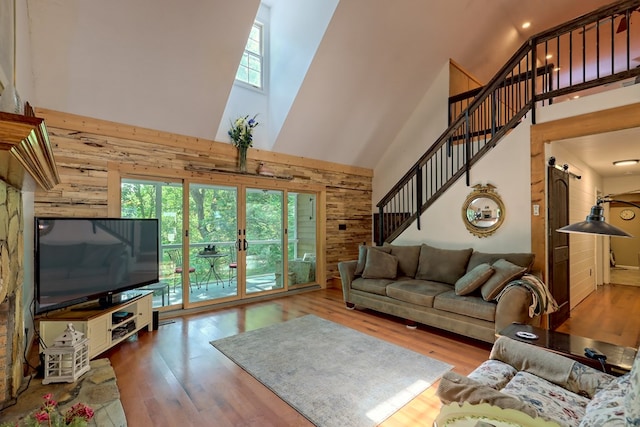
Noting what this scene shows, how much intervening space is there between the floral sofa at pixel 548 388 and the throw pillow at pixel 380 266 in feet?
8.21

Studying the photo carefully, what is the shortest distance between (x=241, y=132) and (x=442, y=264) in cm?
358

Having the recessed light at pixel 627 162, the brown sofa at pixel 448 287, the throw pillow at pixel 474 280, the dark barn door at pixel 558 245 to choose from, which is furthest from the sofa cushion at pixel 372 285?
the recessed light at pixel 627 162

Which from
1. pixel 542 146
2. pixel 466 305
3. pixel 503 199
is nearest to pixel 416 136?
pixel 503 199

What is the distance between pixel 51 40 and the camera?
312 cm

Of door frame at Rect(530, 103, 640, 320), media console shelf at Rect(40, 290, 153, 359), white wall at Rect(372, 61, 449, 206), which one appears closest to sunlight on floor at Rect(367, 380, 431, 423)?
door frame at Rect(530, 103, 640, 320)

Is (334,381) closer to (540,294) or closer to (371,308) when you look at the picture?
(371,308)

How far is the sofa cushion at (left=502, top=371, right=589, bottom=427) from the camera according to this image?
140cm

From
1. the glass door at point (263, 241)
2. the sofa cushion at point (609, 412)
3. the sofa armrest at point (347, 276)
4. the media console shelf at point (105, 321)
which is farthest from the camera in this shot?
the glass door at point (263, 241)

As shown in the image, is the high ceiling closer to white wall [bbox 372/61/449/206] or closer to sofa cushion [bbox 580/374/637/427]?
white wall [bbox 372/61/449/206]

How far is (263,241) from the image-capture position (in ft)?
17.8

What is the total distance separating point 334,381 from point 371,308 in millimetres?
1898

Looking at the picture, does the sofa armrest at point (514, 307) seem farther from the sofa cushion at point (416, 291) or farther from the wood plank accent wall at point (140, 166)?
the wood plank accent wall at point (140, 166)

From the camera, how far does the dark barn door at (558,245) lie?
3.76 metres

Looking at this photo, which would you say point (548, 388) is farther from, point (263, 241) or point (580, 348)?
point (263, 241)
